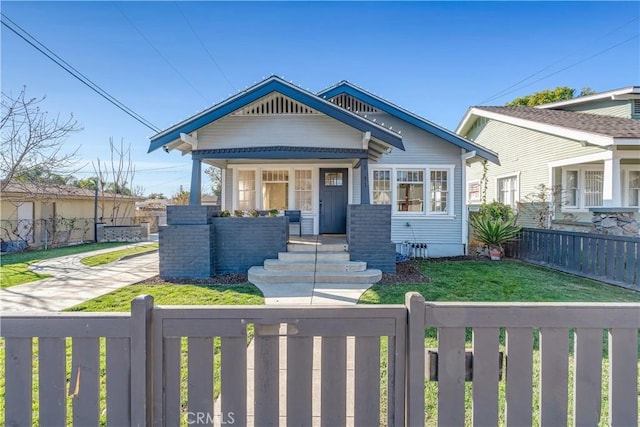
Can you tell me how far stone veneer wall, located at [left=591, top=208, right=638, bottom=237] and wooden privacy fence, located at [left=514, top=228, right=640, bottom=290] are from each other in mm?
1471

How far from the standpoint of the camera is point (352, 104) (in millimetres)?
11930

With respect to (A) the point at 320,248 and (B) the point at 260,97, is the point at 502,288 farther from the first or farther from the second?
(B) the point at 260,97

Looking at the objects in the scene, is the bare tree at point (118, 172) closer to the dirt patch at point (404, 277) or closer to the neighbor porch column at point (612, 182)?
the dirt patch at point (404, 277)

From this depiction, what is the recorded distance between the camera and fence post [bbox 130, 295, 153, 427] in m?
1.74

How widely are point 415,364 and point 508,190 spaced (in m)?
16.2

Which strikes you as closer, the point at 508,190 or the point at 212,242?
the point at 212,242

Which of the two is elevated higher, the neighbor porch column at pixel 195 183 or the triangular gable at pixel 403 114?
the triangular gable at pixel 403 114

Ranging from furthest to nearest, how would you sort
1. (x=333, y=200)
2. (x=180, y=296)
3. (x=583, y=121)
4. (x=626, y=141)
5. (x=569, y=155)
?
(x=583, y=121), (x=569, y=155), (x=333, y=200), (x=626, y=141), (x=180, y=296)

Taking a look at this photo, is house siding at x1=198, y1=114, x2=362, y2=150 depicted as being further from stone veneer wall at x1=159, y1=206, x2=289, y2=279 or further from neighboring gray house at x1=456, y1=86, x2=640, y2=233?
neighboring gray house at x1=456, y1=86, x2=640, y2=233

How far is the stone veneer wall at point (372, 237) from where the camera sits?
7824mm

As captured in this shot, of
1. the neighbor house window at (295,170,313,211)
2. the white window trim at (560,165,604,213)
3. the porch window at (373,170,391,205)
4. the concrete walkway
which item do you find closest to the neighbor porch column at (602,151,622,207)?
the white window trim at (560,165,604,213)

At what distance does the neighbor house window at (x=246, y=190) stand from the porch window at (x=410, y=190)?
4.84 metres

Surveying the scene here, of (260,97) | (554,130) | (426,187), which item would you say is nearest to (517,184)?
(554,130)

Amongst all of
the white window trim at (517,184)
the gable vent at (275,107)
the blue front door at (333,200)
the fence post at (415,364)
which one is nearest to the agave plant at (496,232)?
the blue front door at (333,200)
